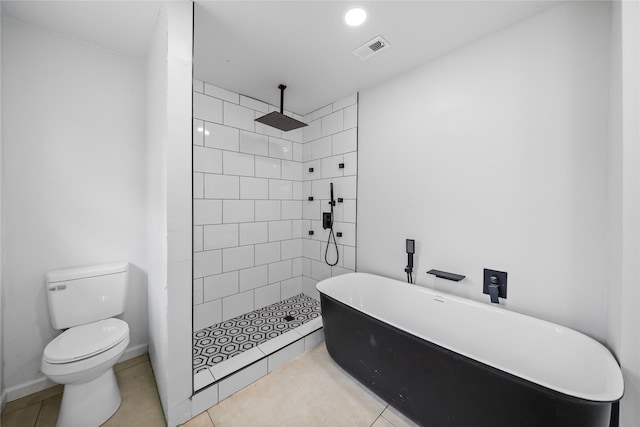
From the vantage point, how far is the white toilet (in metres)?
1.27

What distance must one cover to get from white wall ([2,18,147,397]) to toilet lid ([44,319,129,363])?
332 mm

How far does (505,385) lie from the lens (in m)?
0.96

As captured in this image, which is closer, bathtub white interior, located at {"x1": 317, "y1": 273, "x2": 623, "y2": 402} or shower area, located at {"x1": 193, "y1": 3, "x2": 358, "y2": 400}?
bathtub white interior, located at {"x1": 317, "y1": 273, "x2": 623, "y2": 402}

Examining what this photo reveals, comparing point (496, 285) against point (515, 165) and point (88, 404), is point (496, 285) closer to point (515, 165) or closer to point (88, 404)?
A: point (515, 165)

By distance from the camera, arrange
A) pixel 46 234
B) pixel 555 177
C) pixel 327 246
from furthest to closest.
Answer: pixel 327 246 → pixel 46 234 → pixel 555 177

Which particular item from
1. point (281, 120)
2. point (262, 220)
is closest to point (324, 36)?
point (281, 120)

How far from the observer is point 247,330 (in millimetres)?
2182

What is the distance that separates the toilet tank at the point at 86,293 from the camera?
1521 mm

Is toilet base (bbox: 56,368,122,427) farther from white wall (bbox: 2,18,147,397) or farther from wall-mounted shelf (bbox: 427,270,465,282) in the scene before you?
wall-mounted shelf (bbox: 427,270,465,282)

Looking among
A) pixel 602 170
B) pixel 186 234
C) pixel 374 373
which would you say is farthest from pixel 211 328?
pixel 602 170

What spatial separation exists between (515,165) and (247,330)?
2.49 meters

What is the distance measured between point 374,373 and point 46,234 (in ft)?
7.78

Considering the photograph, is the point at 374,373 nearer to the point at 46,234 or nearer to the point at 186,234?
the point at 186,234

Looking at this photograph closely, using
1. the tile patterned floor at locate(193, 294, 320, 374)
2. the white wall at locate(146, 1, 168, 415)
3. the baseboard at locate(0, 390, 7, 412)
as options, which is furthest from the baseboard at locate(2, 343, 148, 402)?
the tile patterned floor at locate(193, 294, 320, 374)
